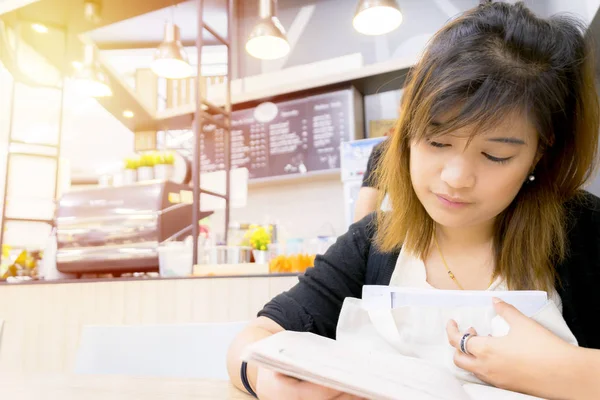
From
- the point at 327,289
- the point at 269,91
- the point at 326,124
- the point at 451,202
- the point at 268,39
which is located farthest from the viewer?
the point at 269,91

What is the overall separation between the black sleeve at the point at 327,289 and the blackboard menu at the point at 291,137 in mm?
2987

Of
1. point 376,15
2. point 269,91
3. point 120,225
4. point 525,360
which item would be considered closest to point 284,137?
point 269,91

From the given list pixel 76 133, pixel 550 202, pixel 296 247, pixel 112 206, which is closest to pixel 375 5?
pixel 296 247

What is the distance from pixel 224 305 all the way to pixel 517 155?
147cm

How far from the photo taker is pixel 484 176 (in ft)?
2.77

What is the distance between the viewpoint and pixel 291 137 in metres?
4.32

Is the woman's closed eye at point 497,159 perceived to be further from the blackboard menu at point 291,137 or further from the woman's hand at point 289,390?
the blackboard menu at point 291,137

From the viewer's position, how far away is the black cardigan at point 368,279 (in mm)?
925

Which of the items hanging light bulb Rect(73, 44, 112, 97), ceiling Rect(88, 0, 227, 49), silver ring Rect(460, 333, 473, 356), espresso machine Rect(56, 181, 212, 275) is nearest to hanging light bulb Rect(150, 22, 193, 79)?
hanging light bulb Rect(73, 44, 112, 97)

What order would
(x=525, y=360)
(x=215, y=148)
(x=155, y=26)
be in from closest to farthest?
(x=525, y=360) < (x=215, y=148) < (x=155, y=26)

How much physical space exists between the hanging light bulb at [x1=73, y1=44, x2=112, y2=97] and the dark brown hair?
2.93 metres

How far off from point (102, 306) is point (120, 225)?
0.44m

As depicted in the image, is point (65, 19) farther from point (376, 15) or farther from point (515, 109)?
point (515, 109)

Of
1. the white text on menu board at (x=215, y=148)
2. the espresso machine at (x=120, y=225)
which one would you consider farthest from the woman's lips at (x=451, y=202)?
the white text on menu board at (x=215, y=148)
